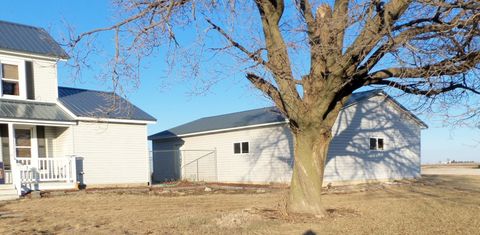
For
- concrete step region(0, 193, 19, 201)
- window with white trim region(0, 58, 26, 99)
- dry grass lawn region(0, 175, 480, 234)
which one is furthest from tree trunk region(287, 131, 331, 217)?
window with white trim region(0, 58, 26, 99)

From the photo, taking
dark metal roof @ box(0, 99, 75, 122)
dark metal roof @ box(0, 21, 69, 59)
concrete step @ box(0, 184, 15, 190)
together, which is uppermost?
dark metal roof @ box(0, 21, 69, 59)

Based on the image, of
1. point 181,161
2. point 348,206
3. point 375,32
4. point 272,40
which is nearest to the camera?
point 375,32

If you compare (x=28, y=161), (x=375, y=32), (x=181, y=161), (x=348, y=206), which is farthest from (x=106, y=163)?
(x=375, y=32)

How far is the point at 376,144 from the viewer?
2506cm

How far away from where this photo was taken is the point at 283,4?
11.4 m

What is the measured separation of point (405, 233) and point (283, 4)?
5810mm

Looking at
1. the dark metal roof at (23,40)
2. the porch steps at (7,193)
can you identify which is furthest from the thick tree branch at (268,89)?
the porch steps at (7,193)

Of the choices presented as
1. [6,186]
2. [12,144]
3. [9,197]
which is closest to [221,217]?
[9,197]

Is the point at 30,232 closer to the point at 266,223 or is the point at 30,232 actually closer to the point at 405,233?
the point at 266,223

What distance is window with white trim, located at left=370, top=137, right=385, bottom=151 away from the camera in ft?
81.7

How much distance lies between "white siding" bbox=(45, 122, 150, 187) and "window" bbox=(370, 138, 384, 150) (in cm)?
1146

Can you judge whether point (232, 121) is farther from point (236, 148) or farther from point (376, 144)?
point (376, 144)

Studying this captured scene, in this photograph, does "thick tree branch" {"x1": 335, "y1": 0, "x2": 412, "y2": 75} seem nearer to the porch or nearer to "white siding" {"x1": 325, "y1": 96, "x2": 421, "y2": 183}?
the porch

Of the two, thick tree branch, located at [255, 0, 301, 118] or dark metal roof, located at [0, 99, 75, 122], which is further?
dark metal roof, located at [0, 99, 75, 122]
